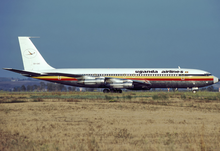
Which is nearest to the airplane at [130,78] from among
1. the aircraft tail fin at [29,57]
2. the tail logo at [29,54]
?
the aircraft tail fin at [29,57]

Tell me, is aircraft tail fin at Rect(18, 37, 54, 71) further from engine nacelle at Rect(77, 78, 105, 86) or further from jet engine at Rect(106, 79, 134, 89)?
jet engine at Rect(106, 79, 134, 89)

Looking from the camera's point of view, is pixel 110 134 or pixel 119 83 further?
pixel 119 83

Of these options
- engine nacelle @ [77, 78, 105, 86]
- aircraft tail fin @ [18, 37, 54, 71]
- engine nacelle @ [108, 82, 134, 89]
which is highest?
aircraft tail fin @ [18, 37, 54, 71]

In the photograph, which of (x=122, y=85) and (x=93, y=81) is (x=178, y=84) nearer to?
(x=122, y=85)

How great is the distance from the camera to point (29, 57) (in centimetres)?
5484

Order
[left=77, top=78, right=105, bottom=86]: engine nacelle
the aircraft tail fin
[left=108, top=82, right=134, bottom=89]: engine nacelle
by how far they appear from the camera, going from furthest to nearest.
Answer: the aircraft tail fin
[left=77, top=78, right=105, bottom=86]: engine nacelle
[left=108, top=82, right=134, bottom=89]: engine nacelle

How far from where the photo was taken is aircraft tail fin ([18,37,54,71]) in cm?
5462

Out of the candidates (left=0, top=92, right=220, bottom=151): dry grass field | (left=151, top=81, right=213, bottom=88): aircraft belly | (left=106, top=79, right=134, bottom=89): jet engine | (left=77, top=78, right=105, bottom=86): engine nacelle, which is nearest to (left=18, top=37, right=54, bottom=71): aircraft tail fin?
(left=77, top=78, right=105, bottom=86): engine nacelle

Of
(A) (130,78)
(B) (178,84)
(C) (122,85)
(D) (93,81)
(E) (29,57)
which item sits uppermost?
(E) (29,57)

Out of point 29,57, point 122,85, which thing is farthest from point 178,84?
point 29,57

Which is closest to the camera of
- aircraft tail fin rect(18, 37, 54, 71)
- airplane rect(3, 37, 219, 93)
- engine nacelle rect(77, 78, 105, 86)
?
engine nacelle rect(77, 78, 105, 86)

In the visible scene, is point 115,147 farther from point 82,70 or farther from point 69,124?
point 82,70

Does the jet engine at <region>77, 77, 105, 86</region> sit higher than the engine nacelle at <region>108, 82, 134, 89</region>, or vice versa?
the jet engine at <region>77, 77, 105, 86</region>

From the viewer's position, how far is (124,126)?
1650 centimetres
